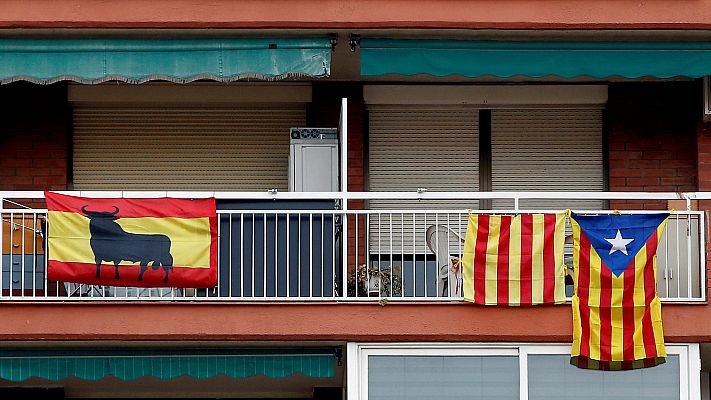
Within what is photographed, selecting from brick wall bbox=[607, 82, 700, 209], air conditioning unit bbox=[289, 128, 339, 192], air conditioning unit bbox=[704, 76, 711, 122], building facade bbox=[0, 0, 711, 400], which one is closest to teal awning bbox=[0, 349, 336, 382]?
building facade bbox=[0, 0, 711, 400]

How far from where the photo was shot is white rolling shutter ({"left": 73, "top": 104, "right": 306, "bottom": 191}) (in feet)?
48.7

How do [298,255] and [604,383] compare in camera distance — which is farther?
[298,255]

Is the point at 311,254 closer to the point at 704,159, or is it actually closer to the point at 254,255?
the point at 254,255

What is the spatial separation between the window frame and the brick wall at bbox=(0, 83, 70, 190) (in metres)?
4.01

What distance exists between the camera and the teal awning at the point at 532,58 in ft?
42.8

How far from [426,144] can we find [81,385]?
13.9ft

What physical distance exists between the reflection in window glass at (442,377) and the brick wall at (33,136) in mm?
4193

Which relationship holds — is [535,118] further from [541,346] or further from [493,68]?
[541,346]

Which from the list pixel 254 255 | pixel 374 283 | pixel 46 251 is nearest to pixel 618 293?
pixel 374 283

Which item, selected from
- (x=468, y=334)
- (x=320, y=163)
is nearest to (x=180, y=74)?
(x=320, y=163)

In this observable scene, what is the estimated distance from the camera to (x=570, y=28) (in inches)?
512

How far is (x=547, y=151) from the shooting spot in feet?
48.9

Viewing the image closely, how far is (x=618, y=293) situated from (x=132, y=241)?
4.11 meters

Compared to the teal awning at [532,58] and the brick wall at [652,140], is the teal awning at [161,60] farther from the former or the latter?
the brick wall at [652,140]
